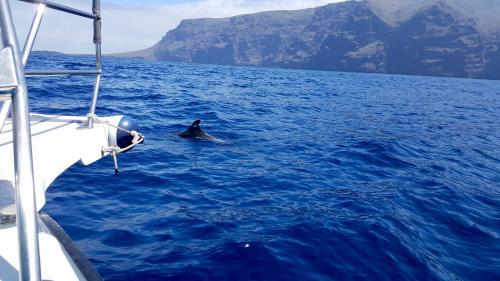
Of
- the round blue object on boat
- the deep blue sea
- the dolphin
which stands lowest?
the deep blue sea

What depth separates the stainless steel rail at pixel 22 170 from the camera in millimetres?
1755

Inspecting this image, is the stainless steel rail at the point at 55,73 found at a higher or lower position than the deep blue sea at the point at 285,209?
higher

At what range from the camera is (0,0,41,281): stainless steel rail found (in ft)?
5.76

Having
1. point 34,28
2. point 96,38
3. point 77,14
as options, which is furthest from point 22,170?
point 96,38

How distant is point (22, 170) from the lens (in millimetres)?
1787

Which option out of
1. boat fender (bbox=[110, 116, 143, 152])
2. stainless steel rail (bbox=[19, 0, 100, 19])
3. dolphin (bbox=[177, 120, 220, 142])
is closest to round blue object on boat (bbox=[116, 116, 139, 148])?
boat fender (bbox=[110, 116, 143, 152])

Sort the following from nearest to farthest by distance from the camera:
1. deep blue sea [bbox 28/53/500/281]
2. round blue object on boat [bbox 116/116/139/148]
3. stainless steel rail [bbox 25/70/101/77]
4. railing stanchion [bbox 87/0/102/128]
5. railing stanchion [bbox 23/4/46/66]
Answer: railing stanchion [bbox 23/4/46/66] < stainless steel rail [bbox 25/70/101/77] < railing stanchion [bbox 87/0/102/128] < round blue object on boat [bbox 116/116/139/148] < deep blue sea [bbox 28/53/500/281]

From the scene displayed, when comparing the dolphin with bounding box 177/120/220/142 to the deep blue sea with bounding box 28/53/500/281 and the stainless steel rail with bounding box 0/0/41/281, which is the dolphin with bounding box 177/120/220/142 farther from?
the stainless steel rail with bounding box 0/0/41/281

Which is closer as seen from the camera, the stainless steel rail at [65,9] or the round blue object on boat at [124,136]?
the stainless steel rail at [65,9]

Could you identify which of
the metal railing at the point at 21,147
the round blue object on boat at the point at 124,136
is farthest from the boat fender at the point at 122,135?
the metal railing at the point at 21,147

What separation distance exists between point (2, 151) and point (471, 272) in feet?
22.9

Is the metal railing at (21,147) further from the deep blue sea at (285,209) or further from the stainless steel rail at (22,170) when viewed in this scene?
the deep blue sea at (285,209)

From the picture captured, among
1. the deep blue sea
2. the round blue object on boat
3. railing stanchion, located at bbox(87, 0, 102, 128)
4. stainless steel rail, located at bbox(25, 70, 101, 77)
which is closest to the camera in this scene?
stainless steel rail, located at bbox(25, 70, 101, 77)

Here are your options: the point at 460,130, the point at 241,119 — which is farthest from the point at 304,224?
the point at 460,130
